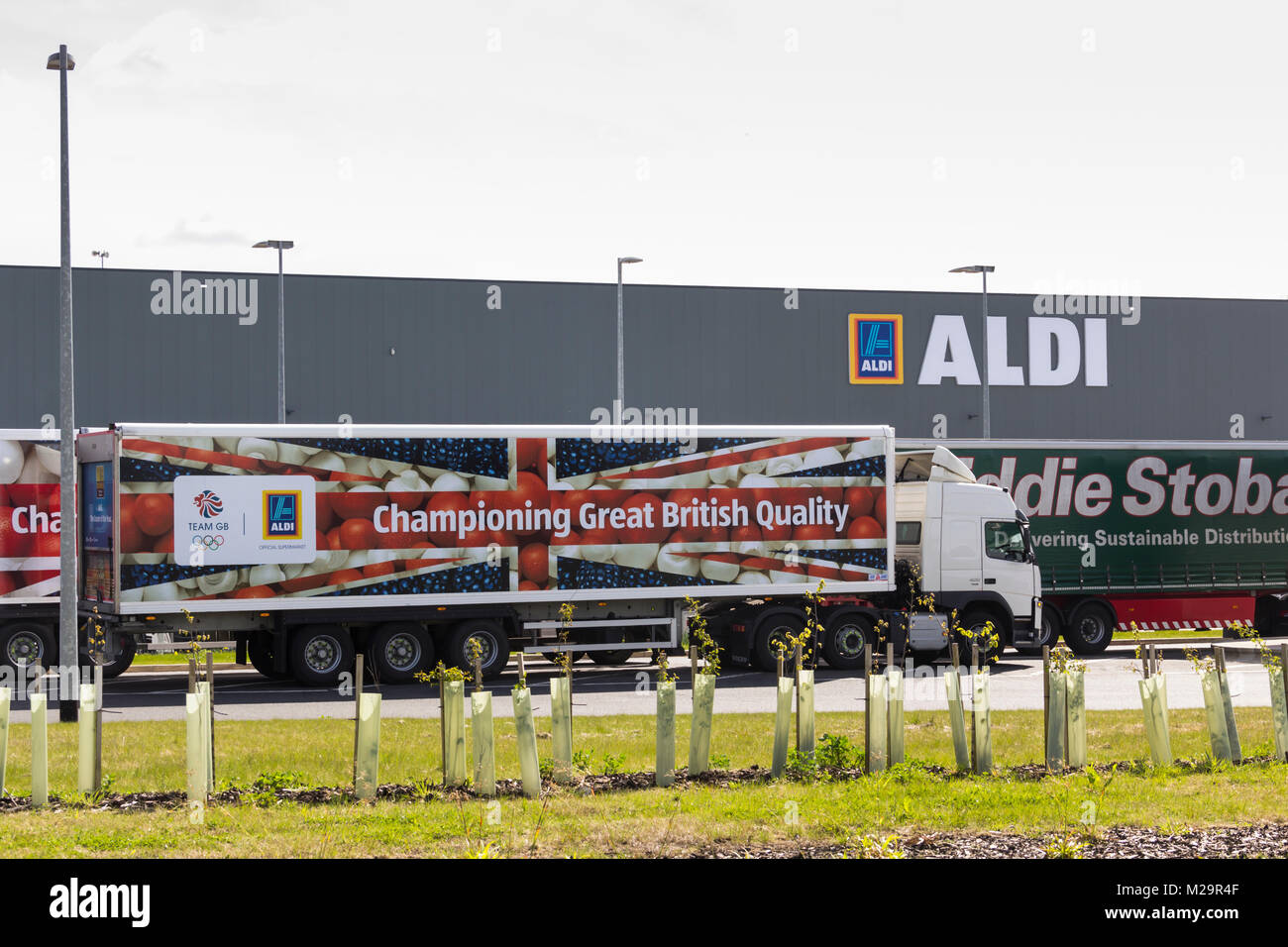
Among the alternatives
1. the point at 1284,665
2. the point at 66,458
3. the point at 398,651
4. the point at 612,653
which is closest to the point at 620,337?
the point at 612,653

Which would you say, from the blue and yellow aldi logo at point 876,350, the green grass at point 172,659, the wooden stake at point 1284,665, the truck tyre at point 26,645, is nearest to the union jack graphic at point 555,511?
the truck tyre at point 26,645

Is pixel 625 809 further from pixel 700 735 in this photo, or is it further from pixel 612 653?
pixel 612 653

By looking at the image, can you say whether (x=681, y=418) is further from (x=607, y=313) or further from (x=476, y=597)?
(x=476, y=597)

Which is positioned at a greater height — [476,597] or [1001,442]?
[1001,442]

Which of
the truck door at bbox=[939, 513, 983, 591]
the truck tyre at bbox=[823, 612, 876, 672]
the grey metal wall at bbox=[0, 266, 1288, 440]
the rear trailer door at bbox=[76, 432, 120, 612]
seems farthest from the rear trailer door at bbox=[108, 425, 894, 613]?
the grey metal wall at bbox=[0, 266, 1288, 440]

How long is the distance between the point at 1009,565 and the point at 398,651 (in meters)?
9.50

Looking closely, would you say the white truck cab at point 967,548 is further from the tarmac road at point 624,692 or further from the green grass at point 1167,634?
the green grass at point 1167,634

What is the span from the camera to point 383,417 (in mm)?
37469

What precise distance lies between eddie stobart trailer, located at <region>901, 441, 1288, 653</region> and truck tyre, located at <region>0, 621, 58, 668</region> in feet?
46.2

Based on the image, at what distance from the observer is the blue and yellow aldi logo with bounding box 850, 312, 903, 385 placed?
134 feet

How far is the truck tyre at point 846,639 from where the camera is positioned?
21750 mm
